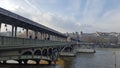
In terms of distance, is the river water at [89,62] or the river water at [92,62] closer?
the river water at [89,62]

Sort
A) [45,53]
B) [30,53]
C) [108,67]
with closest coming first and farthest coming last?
[30,53] → [45,53] → [108,67]

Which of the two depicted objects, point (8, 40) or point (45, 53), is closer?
point (8, 40)

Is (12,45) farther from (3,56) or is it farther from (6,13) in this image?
(6,13)

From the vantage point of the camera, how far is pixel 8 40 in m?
23.3

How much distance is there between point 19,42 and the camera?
27.0 metres

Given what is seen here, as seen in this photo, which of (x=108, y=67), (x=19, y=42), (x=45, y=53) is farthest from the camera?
(x=108, y=67)

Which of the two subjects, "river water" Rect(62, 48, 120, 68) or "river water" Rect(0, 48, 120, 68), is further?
"river water" Rect(62, 48, 120, 68)

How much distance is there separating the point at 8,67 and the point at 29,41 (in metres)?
15.4

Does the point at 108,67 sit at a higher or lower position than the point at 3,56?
lower

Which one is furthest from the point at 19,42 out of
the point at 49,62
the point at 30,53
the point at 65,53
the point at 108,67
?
the point at 65,53

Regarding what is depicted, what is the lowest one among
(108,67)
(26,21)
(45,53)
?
(108,67)

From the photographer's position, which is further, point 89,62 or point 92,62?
point 92,62

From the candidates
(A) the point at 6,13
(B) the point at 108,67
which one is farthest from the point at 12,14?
(B) the point at 108,67

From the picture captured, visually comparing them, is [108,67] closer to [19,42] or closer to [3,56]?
[19,42]
